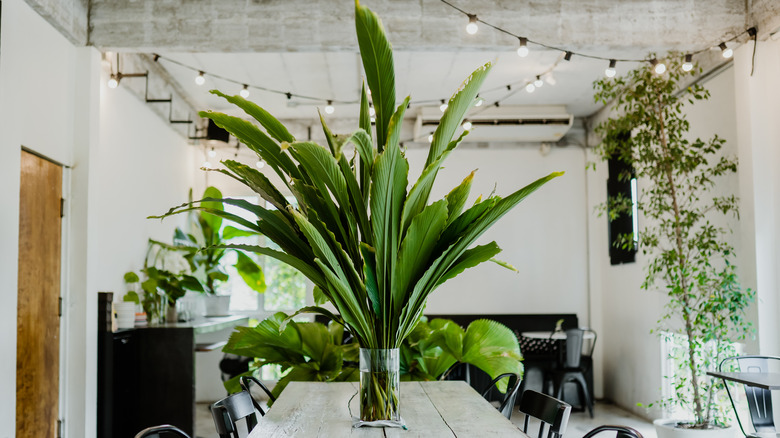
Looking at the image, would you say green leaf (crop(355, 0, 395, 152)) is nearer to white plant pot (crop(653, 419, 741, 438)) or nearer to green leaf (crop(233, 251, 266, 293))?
white plant pot (crop(653, 419, 741, 438))

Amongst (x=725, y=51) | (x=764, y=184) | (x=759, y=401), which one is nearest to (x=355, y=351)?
(x=759, y=401)

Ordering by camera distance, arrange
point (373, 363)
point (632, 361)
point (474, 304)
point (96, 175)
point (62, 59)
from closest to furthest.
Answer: point (373, 363)
point (62, 59)
point (96, 175)
point (632, 361)
point (474, 304)

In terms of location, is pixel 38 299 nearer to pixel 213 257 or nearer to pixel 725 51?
pixel 213 257

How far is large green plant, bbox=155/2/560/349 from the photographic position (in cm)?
230

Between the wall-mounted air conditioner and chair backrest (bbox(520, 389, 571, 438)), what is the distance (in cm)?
625

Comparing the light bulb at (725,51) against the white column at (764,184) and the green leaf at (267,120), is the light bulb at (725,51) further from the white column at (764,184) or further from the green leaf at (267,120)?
the green leaf at (267,120)

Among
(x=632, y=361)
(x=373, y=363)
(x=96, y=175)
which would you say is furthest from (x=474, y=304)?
(x=373, y=363)

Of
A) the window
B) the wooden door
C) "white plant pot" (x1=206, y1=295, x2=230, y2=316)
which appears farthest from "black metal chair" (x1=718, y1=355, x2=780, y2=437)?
the window

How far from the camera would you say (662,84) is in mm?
5793

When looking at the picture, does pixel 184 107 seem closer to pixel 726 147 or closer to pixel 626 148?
pixel 626 148

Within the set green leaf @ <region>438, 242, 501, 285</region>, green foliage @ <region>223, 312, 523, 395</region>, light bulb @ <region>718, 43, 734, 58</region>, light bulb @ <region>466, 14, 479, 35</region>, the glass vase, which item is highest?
light bulb @ <region>466, 14, 479, 35</region>

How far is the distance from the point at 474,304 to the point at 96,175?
5377mm

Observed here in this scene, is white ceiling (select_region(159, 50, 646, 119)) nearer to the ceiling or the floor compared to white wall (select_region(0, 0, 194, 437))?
nearer to the ceiling

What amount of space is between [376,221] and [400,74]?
5.57 meters
